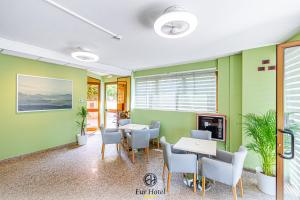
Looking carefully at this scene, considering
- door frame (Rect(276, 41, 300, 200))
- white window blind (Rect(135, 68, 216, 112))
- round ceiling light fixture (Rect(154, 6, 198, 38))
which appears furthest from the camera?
white window blind (Rect(135, 68, 216, 112))

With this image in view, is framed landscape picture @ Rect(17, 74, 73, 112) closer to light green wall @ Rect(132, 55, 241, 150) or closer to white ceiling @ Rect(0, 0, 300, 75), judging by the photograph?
white ceiling @ Rect(0, 0, 300, 75)

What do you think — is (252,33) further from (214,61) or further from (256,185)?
(256,185)

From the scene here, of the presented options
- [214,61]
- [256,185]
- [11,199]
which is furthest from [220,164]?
[11,199]

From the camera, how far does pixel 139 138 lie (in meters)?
3.45

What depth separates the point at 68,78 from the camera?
4332mm

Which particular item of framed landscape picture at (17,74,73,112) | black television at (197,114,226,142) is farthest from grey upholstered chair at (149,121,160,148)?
framed landscape picture at (17,74,73,112)

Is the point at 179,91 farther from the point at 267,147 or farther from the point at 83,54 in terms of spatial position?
the point at 83,54

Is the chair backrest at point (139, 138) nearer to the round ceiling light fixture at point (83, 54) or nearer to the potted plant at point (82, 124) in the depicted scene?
the round ceiling light fixture at point (83, 54)

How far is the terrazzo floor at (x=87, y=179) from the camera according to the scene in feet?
7.23

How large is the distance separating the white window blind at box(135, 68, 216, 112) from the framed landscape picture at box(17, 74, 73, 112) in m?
2.31

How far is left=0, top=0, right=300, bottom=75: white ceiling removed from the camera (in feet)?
5.44

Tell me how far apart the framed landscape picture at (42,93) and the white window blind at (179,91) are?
90.9 inches

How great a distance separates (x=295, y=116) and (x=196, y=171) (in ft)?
5.25

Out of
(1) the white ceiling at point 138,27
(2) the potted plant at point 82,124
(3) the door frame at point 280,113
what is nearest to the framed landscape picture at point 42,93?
(2) the potted plant at point 82,124
